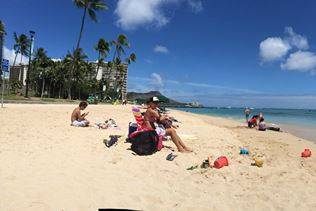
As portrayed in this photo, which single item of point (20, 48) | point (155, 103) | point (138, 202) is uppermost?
point (20, 48)

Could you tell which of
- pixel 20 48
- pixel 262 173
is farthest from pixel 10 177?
pixel 20 48

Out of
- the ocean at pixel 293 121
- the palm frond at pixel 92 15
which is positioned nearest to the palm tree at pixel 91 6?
the palm frond at pixel 92 15

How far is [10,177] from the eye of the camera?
496 cm

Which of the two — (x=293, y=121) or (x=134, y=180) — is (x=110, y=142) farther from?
(x=293, y=121)

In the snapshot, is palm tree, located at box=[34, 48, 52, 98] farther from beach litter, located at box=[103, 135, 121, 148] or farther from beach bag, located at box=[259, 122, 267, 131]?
beach litter, located at box=[103, 135, 121, 148]

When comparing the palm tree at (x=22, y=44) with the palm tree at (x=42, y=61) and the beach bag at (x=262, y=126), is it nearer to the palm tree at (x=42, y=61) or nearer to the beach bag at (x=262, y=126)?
the palm tree at (x=42, y=61)

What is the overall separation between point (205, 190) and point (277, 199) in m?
1.03

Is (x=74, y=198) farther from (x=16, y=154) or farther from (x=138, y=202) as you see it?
(x=16, y=154)

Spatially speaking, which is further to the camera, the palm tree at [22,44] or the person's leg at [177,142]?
the palm tree at [22,44]

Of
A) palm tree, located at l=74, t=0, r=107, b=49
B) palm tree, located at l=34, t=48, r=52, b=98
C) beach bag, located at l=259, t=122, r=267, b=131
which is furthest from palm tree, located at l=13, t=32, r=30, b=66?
beach bag, located at l=259, t=122, r=267, b=131

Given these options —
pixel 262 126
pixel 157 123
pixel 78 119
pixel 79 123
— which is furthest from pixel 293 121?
pixel 157 123

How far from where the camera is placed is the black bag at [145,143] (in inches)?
288

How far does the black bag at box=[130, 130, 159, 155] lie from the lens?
7313mm

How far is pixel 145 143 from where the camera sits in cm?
743
